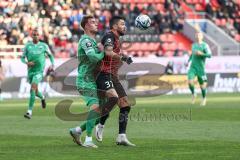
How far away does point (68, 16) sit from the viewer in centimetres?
4247

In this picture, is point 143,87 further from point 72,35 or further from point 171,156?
point 171,156

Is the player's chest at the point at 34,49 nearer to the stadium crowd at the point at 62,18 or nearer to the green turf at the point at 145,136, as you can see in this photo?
the green turf at the point at 145,136

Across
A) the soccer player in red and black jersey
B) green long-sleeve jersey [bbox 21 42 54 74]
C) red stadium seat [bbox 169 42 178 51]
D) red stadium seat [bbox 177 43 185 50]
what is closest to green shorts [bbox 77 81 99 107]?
the soccer player in red and black jersey

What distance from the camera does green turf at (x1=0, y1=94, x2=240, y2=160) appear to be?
12523 millimetres

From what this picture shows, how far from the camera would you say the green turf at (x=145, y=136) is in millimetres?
12523

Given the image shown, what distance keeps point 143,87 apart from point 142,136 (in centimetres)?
2143

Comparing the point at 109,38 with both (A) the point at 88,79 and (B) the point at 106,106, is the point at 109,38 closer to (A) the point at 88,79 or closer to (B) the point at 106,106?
(A) the point at 88,79

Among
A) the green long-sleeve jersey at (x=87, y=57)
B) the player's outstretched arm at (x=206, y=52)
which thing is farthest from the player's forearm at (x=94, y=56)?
the player's outstretched arm at (x=206, y=52)

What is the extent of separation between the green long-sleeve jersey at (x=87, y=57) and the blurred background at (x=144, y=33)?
20889mm

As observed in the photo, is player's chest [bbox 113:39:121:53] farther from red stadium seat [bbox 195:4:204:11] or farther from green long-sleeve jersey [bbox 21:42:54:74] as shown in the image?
red stadium seat [bbox 195:4:204:11]

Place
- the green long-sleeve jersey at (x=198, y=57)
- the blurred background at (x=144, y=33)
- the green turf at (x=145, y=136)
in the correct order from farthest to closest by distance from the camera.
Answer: the blurred background at (x=144, y=33) → the green long-sleeve jersey at (x=198, y=57) → the green turf at (x=145, y=136)

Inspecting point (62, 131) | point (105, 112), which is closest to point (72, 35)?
point (62, 131)

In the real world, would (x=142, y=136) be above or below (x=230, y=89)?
above

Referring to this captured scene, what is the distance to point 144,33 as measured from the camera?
146ft
